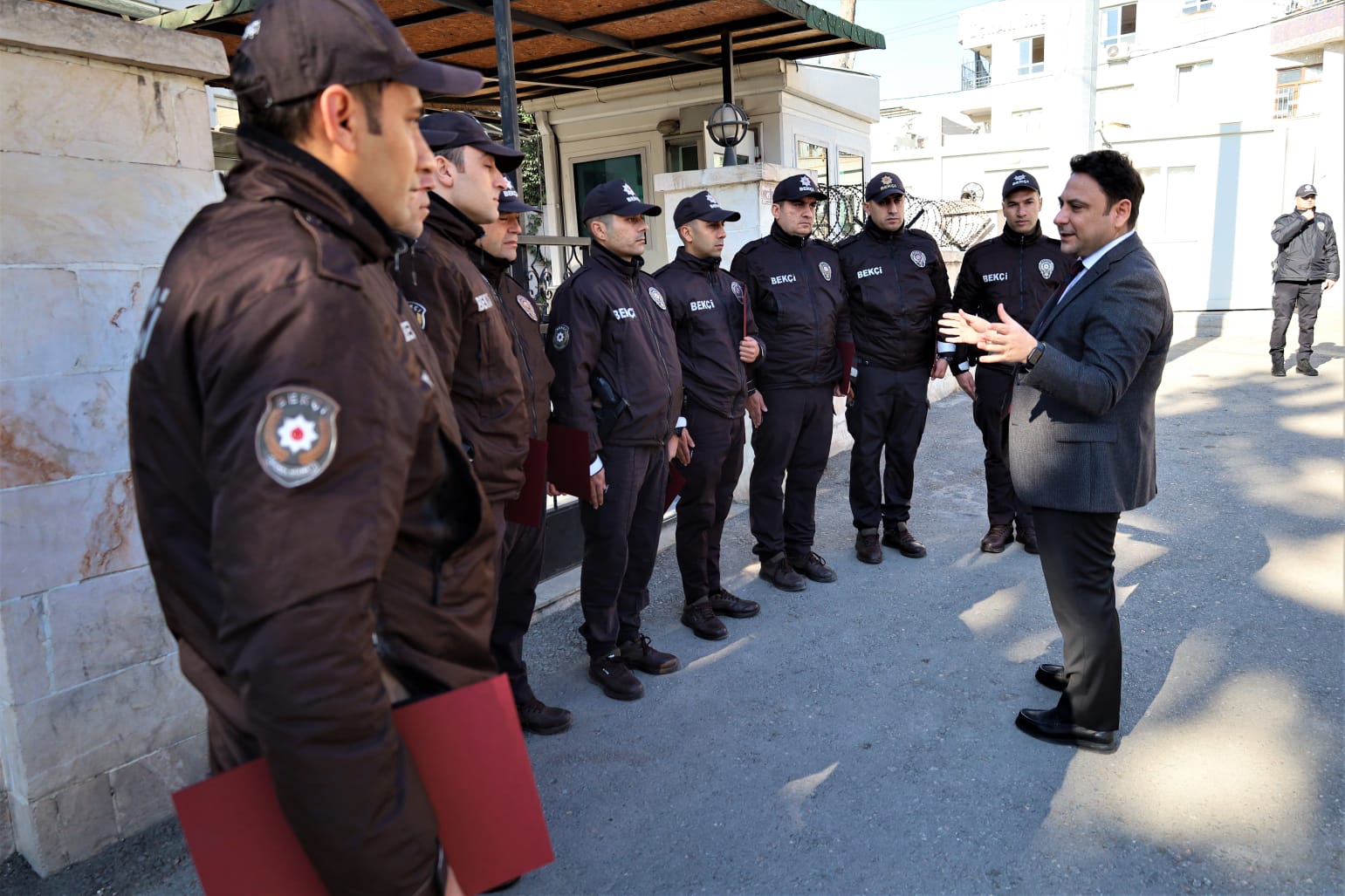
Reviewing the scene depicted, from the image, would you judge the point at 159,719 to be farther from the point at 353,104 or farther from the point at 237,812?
the point at 353,104

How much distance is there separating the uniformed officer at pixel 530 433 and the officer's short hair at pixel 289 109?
1890 mm

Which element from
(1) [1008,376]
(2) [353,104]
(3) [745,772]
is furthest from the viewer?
(1) [1008,376]

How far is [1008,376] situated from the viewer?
520 cm

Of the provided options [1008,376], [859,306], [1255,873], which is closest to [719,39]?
[859,306]

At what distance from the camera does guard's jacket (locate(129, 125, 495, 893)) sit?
983mm

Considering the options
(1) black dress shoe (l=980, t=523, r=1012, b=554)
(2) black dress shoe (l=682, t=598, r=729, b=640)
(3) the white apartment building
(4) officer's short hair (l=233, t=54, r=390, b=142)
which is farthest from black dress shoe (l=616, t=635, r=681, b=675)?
(4) officer's short hair (l=233, t=54, r=390, b=142)

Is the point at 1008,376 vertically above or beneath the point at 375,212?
beneath

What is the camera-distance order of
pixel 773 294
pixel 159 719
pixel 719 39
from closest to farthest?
pixel 159 719 < pixel 773 294 < pixel 719 39

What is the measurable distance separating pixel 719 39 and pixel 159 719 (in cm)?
692

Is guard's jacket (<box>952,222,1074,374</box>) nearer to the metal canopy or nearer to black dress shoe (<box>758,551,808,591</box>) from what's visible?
black dress shoe (<box>758,551,808,591</box>)

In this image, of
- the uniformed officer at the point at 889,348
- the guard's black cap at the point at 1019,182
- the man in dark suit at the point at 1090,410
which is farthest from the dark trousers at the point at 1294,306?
the man in dark suit at the point at 1090,410

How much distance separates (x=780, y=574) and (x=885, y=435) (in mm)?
1152

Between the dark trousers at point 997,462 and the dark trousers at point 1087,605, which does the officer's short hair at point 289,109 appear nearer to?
the dark trousers at point 1087,605

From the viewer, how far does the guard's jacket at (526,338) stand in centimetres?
314
